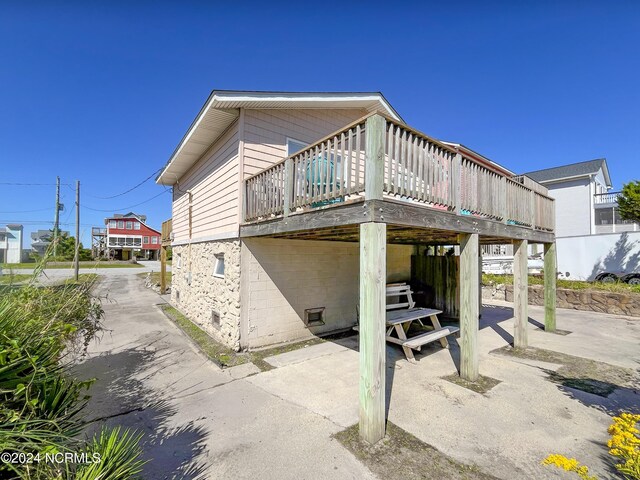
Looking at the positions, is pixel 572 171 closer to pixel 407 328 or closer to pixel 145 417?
pixel 407 328

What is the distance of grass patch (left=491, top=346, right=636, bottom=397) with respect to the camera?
4316 millimetres

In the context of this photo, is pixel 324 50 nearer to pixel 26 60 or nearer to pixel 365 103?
pixel 365 103

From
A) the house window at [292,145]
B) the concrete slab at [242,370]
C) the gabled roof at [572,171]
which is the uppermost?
the gabled roof at [572,171]

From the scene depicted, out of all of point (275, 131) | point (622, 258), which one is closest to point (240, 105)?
point (275, 131)

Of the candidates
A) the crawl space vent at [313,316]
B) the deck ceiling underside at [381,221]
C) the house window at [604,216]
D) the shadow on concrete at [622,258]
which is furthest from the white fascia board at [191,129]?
the house window at [604,216]

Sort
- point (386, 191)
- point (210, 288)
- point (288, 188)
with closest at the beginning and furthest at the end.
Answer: point (386, 191)
point (288, 188)
point (210, 288)

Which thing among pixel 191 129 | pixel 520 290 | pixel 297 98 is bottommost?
pixel 520 290

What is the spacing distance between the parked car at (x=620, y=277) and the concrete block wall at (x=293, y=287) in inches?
563

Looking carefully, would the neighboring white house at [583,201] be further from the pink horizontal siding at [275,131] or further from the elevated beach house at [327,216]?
the pink horizontal siding at [275,131]

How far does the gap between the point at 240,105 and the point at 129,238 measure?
48.3 metres

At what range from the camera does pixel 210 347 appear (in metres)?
6.30

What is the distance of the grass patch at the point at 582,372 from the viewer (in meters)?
4.32

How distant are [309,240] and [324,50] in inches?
228

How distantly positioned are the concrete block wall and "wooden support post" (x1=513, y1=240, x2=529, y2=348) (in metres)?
3.65
